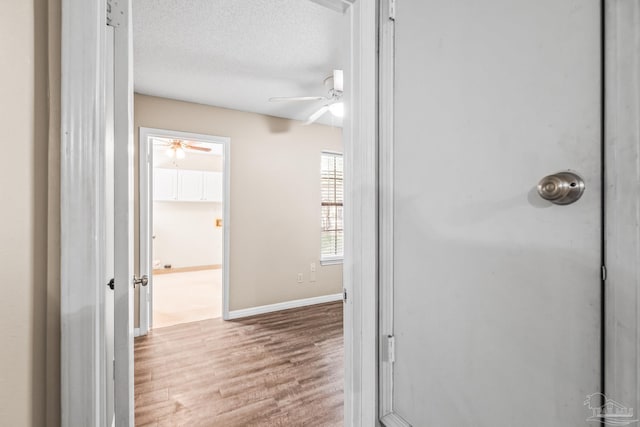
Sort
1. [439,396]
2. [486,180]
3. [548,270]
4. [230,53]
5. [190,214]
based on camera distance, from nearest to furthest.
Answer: [548,270] → [486,180] → [439,396] → [230,53] → [190,214]

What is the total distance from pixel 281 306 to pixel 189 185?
13.3ft

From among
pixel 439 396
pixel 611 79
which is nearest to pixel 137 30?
pixel 611 79

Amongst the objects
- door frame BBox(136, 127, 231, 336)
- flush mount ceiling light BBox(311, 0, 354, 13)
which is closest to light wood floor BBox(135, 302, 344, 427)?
door frame BBox(136, 127, 231, 336)

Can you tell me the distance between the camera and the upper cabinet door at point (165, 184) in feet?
19.7

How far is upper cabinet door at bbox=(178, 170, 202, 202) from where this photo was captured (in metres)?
6.27

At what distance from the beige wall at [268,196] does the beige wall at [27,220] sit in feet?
9.12

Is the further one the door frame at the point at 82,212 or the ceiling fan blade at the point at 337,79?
the ceiling fan blade at the point at 337,79

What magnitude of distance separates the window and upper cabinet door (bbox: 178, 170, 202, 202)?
12.0ft

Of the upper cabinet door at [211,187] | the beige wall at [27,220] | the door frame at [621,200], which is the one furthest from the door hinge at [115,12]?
the upper cabinet door at [211,187]

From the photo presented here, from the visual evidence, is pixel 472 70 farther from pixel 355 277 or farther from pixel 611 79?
pixel 355 277

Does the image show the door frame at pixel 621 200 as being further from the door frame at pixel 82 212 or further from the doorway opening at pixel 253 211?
the door frame at pixel 82 212

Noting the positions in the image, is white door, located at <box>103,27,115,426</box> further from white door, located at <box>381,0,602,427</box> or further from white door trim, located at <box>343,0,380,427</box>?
white door, located at <box>381,0,602,427</box>

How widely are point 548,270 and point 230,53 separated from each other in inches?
97.1

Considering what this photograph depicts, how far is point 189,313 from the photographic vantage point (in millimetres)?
3629
